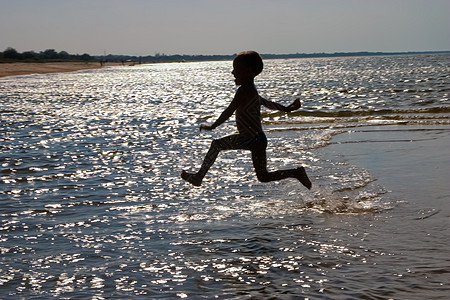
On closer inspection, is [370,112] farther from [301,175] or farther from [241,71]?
[241,71]

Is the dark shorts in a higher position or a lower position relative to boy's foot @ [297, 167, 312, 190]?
higher

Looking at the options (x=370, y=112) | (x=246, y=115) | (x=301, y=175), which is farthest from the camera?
(x=370, y=112)

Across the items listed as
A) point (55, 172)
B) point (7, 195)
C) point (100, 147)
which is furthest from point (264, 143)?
point (100, 147)

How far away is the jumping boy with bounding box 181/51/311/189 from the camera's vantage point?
6.09 meters

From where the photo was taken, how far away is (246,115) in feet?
20.5

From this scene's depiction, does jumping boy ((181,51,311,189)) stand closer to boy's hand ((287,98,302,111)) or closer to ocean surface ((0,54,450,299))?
boy's hand ((287,98,302,111))

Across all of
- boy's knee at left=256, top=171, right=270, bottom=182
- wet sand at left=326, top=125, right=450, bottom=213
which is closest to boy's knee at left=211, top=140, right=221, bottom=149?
boy's knee at left=256, top=171, right=270, bottom=182

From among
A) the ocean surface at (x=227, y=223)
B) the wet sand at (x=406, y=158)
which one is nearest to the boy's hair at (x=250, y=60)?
the ocean surface at (x=227, y=223)

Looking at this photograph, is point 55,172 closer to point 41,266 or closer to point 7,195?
point 7,195

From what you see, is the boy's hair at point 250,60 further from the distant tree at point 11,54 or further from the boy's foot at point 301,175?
the distant tree at point 11,54

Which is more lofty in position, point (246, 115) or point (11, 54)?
point (11, 54)

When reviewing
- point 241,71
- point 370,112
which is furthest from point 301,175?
point 370,112

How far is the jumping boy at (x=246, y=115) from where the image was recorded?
240 inches

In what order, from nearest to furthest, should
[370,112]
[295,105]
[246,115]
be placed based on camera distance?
[246,115] → [295,105] → [370,112]
